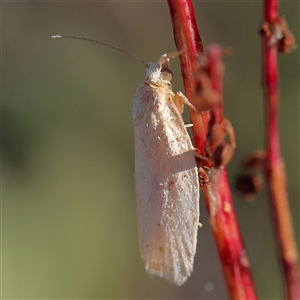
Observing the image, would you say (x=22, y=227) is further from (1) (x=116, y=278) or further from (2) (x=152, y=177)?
(2) (x=152, y=177)

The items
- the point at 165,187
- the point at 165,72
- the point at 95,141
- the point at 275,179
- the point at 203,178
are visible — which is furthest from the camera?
the point at 95,141

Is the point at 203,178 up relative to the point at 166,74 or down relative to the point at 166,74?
down

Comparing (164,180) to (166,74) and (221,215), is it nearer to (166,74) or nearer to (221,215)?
(166,74)

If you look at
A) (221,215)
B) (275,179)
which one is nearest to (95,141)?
(221,215)

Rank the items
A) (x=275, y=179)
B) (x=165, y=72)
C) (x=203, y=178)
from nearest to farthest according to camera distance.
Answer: (x=275, y=179)
(x=203, y=178)
(x=165, y=72)

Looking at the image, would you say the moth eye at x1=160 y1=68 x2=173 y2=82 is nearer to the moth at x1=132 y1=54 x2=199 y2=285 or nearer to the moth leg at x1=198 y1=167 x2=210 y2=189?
the moth at x1=132 y1=54 x2=199 y2=285

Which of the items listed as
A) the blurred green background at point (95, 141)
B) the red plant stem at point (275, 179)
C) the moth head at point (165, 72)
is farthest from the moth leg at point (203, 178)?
the blurred green background at point (95, 141)
